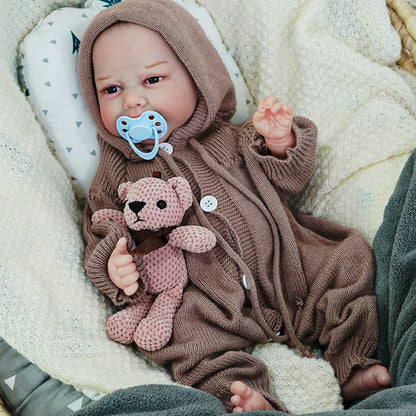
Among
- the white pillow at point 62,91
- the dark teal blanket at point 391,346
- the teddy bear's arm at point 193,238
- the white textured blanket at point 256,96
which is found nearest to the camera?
the dark teal blanket at point 391,346

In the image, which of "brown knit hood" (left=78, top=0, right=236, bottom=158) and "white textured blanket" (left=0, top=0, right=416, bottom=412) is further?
"brown knit hood" (left=78, top=0, right=236, bottom=158)

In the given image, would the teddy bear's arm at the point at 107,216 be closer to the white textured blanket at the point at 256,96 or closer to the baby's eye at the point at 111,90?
the white textured blanket at the point at 256,96

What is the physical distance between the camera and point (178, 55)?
1047 mm

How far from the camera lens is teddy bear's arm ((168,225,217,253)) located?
3.14 ft

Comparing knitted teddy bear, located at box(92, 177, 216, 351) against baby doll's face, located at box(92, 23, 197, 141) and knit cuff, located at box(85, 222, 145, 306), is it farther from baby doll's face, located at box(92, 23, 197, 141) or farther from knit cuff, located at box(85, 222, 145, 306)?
baby doll's face, located at box(92, 23, 197, 141)

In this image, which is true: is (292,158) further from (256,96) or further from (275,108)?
(256,96)

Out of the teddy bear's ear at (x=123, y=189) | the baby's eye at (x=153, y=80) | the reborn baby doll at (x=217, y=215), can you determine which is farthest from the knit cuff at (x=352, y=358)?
the baby's eye at (x=153, y=80)

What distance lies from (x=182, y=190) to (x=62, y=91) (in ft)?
1.23

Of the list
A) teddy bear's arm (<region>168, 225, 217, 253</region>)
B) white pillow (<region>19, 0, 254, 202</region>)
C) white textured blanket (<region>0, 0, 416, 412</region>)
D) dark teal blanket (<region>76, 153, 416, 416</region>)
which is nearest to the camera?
dark teal blanket (<region>76, 153, 416, 416</region>)

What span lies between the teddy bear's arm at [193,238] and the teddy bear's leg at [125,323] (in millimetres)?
138

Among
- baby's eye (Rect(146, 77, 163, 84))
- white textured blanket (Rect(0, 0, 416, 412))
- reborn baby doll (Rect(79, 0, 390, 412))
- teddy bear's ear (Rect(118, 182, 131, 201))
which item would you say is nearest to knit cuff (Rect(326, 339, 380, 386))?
reborn baby doll (Rect(79, 0, 390, 412))

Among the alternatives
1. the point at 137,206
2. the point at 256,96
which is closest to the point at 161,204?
the point at 137,206

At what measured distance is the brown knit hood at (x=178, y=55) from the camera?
3.41 ft

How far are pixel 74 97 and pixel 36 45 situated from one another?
13cm
